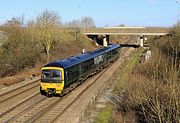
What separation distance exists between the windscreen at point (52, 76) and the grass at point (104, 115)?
4567mm

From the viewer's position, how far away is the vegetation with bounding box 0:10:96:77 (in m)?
35.8

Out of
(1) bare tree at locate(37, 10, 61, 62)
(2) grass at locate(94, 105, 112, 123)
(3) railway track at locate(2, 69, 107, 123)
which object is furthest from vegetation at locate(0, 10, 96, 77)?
(2) grass at locate(94, 105, 112, 123)

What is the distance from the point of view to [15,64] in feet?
120

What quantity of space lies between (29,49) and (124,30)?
4566 cm

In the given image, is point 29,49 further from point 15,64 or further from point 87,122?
point 87,122

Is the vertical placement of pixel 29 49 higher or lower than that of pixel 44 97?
higher

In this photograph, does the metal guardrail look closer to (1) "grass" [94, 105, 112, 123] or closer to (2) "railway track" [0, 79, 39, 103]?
(2) "railway track" [0, 79, 39, 103]

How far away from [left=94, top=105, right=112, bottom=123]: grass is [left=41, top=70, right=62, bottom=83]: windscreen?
15.0 feet

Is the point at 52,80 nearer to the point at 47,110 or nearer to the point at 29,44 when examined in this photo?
the point at 47,110

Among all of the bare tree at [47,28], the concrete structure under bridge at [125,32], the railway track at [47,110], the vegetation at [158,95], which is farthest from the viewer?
the concrete structure under bridge at [125,32]

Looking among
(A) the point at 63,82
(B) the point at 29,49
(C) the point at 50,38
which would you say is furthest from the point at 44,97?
(C) the point at 50,38

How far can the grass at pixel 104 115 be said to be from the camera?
1844cm

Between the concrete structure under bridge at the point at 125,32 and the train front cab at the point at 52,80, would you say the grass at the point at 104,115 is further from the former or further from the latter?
the concrete structure under bridge at the point at 125,32

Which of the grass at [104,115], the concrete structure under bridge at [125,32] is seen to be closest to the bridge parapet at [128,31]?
the concrete structure under bridge at [125,32]
